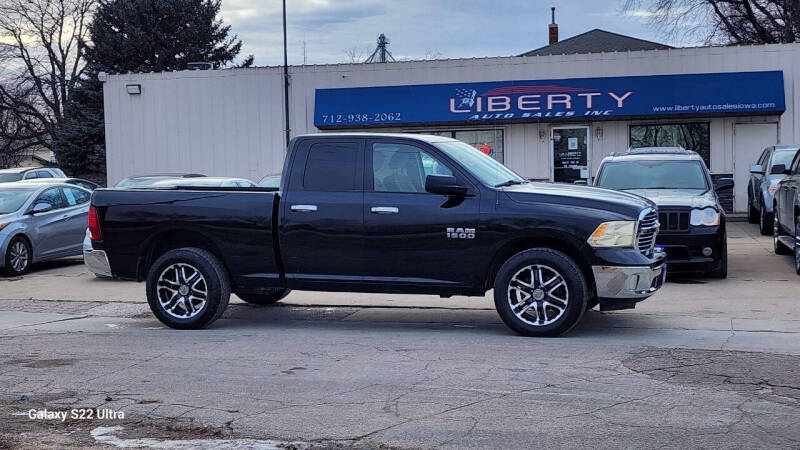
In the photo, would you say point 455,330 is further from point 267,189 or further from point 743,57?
point 743,57

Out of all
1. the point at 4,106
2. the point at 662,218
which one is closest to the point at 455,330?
the point at 662,218

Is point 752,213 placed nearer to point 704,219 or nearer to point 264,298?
point 704,219

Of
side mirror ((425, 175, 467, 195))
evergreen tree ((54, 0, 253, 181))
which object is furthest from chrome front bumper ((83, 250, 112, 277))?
evergreen tree ((54, 0, 253, 181))

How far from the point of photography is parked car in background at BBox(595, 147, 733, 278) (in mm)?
12352

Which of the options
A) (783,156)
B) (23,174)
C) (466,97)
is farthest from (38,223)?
(783,156)

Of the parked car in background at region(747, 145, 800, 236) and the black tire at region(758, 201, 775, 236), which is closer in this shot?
the parked car in background at region(747, 145, 800, 236)

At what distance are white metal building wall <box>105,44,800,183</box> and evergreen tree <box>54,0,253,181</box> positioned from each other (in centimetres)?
1737

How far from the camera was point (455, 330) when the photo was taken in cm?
936

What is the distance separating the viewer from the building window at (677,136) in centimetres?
2520

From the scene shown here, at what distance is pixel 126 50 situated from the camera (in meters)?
48.0

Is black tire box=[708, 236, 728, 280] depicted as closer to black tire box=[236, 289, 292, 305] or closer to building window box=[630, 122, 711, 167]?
black tire box=[236, 289, 292, 305]

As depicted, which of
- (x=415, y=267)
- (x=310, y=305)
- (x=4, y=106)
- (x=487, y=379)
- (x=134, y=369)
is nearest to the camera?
(x=487, y=379)

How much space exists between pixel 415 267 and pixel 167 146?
71.6 ft

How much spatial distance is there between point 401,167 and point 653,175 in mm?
6014
